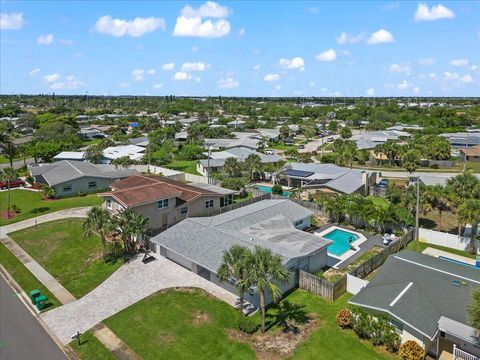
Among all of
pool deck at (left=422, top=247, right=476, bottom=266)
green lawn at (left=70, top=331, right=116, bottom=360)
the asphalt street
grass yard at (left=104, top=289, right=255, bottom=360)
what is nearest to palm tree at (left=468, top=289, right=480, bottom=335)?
grass yard at (left=104, top=289, right=255, bottom=360)

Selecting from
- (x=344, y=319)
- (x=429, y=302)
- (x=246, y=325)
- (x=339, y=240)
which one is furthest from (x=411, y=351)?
(x=339, y=240)

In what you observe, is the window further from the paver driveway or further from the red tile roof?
the paver driveway

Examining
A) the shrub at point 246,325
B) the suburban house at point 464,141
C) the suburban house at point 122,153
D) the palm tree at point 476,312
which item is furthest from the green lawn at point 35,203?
the suburban house at point 464,141

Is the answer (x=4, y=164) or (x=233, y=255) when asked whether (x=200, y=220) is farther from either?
(x=4, y=164)

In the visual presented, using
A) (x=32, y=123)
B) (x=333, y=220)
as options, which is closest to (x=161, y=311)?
(x=333, y=220)

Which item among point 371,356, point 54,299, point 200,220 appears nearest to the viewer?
point 371,356

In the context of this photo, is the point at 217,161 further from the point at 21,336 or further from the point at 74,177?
the point at 21,336
